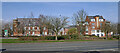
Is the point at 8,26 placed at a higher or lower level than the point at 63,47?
higher

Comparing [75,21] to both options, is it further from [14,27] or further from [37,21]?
[14,27]

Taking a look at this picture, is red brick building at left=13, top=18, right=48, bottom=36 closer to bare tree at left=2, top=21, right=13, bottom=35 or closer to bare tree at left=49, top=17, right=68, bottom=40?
bare tree at left=2, top=21, right=13, bottom=35

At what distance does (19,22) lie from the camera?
43438mm

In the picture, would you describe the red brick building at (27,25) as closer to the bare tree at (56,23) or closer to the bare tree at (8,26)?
the bare tree at (8,26)

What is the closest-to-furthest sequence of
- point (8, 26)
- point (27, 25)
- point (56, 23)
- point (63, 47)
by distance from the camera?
point (63, 47), point (56, 23), point (27, 25), point (8, 26)

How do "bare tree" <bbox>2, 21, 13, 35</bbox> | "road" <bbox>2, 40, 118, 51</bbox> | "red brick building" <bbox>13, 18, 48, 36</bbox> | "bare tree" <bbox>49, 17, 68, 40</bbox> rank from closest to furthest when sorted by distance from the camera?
"road" <bbox>2, 40, 118, 51</bbox> < "bare tree" <bbox>49, 17, 68, 40</bbox> < "red brick building" <bbox>13, 18, 48, 36</bbox> < "bare tree" <bbox>2, 21, 13, 35</bbox>

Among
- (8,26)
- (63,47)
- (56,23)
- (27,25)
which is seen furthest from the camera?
(8,26)

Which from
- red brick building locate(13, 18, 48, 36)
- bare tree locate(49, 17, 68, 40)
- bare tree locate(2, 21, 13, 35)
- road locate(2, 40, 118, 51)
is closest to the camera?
road locate(2, 40, 118, 51)

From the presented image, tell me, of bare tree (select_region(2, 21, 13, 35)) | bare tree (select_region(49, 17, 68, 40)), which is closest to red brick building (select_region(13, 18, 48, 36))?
bare tree (select_region(2, 21, 13, 35))

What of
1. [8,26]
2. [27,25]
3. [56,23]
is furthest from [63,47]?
[8,26]

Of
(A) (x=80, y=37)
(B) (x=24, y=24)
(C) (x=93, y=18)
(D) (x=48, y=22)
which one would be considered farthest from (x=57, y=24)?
(C) (x=93, y=18)

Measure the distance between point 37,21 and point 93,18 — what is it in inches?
1520

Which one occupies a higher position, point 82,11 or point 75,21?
point 82,11

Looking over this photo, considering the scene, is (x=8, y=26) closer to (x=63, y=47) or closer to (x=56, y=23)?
(x=56, y=23)
